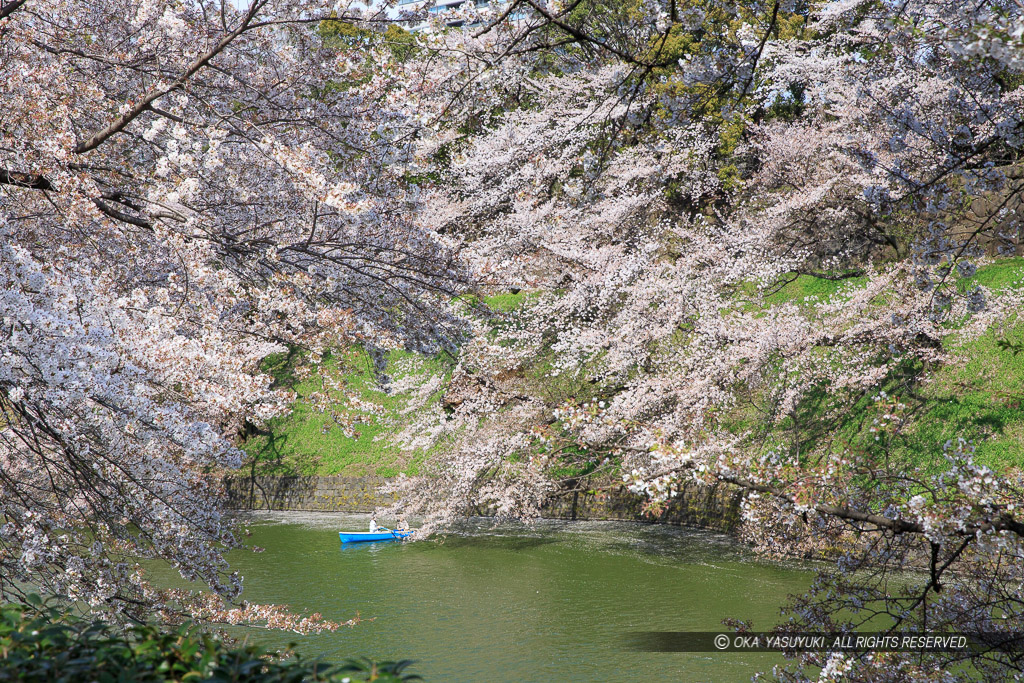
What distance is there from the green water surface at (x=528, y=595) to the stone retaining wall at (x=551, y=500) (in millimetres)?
322

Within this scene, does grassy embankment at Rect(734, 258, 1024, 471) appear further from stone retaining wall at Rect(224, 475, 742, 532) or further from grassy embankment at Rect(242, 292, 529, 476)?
grassy embankment at Rect(242, 292, 529, 476)

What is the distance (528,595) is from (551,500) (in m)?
3.90

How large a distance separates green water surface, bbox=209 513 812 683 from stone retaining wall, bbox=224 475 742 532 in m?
0.32

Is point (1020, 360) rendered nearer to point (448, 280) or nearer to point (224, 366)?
point (448, 280)

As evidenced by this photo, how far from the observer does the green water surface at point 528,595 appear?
7.27 metres

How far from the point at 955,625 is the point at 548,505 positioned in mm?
9526

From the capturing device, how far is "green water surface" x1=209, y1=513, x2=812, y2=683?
7.27 m

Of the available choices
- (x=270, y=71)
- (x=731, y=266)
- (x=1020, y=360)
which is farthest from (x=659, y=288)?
Result: (x=270, y=71)

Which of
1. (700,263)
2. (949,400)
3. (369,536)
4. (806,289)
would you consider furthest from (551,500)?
(806,289)

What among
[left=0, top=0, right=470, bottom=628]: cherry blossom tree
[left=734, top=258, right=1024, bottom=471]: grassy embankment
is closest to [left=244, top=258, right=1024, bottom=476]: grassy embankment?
[left=734, top=258, right=1024, bottom=471]: grassy embankment

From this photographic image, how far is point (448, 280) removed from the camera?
255 inches

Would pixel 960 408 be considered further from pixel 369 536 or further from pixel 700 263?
pixel 369 536

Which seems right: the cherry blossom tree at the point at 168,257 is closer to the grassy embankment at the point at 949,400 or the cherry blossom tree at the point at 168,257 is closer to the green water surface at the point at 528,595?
the grassy embankment at the point at 949,400

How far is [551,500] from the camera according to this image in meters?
13.6
